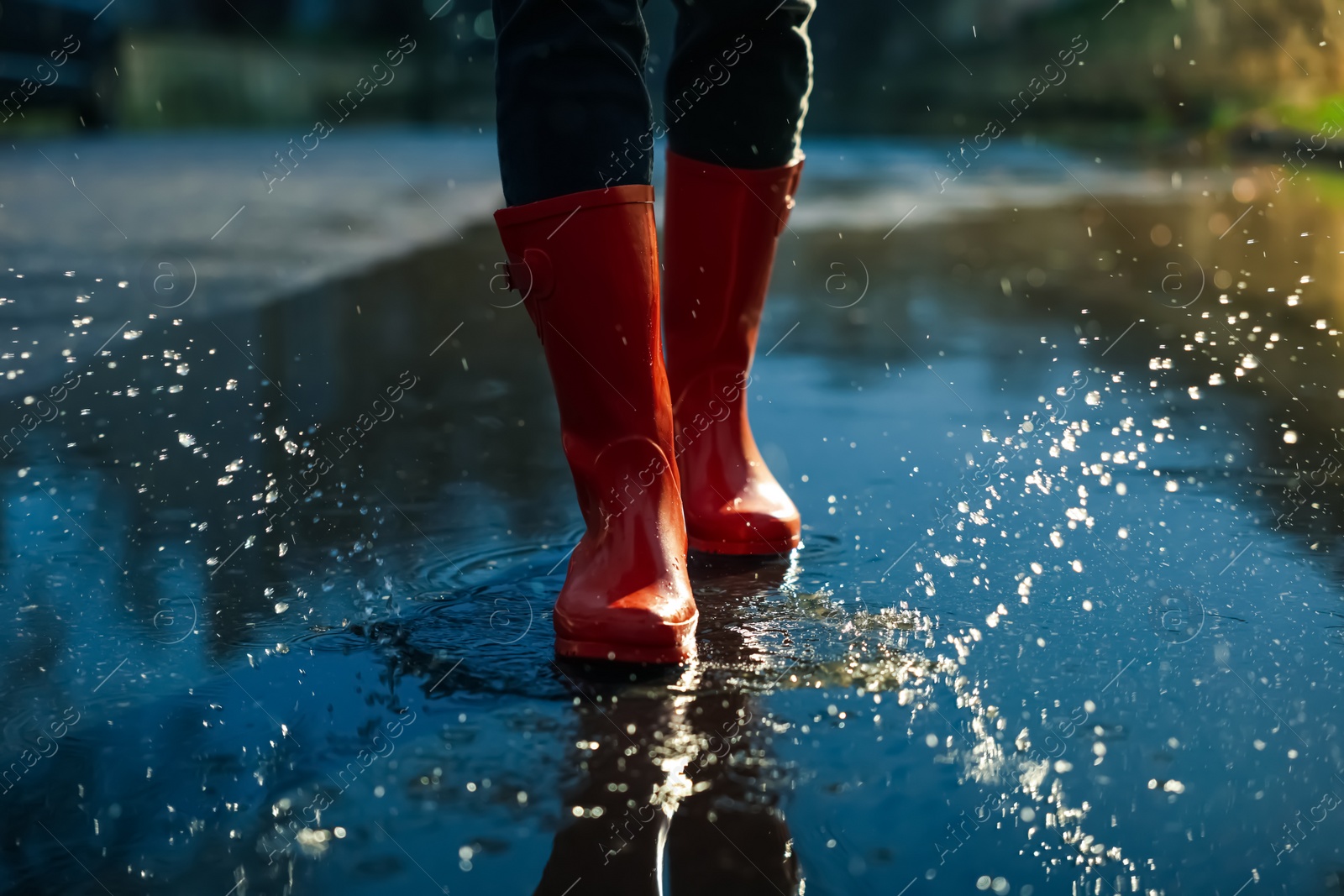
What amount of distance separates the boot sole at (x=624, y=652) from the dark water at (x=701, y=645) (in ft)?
0.07

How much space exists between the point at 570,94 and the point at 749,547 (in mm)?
634

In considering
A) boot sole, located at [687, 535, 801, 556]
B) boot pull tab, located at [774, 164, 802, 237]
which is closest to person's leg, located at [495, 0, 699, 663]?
boot sole, located at [687, 535, 801, 556]

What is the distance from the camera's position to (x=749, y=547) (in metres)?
1.82

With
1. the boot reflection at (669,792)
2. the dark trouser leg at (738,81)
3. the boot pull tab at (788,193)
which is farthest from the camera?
the boot pull tab at (788,193)

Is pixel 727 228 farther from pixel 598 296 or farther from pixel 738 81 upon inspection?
pixel 598 296

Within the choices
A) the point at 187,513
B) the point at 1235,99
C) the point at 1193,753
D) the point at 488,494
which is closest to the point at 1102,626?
the point at 1193,753

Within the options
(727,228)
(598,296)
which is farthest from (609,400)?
(727,228)

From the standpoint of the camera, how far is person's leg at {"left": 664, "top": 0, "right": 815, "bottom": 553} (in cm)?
177

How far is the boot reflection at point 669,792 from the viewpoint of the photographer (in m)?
1.02

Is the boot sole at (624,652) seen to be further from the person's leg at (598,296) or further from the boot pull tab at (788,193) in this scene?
the boot pull tab at (788,193)

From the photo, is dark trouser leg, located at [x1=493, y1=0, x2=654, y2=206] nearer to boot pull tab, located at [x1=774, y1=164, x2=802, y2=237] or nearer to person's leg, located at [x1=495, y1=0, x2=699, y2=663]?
person's leg, located at [x1=495, y1=0, x2=699, y2=663]

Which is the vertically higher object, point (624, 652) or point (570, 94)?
point (570, 94)

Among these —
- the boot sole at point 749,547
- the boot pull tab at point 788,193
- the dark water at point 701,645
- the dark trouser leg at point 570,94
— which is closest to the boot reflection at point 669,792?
the dark water at point 701,645

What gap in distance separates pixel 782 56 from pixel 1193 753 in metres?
0.99
